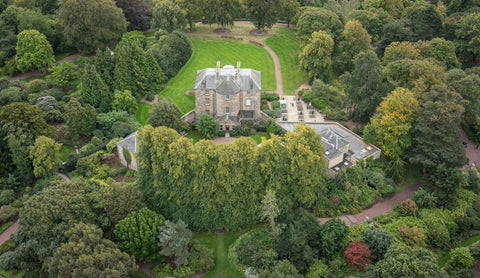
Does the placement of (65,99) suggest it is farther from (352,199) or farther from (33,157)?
(352,199)

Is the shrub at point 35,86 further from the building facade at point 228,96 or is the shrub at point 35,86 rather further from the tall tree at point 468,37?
the tall tree at point 468,37

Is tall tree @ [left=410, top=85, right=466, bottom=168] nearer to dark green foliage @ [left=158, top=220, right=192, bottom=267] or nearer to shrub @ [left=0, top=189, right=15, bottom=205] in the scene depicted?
dark green foliage @ [left=158, top=220, right=192, bottom=267]

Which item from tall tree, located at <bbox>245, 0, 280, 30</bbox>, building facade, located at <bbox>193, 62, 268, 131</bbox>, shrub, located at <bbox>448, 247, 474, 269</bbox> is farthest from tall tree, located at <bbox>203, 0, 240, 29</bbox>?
shrub, located at <bbox>448, 247, 474, 269</bbox>

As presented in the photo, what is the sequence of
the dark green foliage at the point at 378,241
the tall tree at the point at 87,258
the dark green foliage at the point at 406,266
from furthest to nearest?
the dark green foliage at the point at 378,241, the tall tree at the point at 87,258, the dark green foliage at the point at 406,266

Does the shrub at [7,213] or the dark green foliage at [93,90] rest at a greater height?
the dark green foliage at [93,90]

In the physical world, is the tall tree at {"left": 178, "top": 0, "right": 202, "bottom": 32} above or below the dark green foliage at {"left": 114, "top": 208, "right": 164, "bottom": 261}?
above

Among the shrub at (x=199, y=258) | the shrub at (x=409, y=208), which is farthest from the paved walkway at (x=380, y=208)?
the shrub at (x=199, y=258)

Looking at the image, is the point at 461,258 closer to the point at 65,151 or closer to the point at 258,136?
the point at 258,136

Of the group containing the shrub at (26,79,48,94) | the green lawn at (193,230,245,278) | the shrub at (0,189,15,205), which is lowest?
the green lawn at (193,230,245,278)
